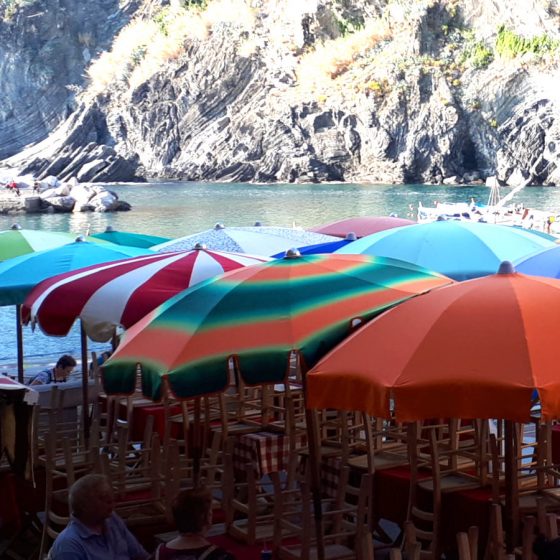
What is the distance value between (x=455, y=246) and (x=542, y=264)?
1.39 m

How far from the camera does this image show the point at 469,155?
8906 cm

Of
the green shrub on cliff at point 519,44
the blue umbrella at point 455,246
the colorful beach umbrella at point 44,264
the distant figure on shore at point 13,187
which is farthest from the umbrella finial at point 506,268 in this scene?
the green shrub on cliff at point 519,44

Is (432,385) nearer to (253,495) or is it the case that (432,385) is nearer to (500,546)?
(500,546)

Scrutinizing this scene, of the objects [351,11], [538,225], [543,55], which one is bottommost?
[538,225]

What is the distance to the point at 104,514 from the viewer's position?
3.97 m

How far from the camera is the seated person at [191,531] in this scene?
12.0 feet

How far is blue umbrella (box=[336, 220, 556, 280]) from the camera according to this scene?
7.66 meters

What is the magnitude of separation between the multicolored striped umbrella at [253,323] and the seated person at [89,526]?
50cm

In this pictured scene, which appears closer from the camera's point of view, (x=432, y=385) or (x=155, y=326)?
(x=432, y=385)

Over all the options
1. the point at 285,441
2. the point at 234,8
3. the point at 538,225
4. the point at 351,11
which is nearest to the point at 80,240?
the point at 285,441

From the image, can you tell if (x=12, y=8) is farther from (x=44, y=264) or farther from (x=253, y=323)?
(x=253, y=323)

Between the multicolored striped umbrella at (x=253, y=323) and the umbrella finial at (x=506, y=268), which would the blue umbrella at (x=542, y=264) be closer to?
the multicolored striped umbrella at (x=253, y=323)

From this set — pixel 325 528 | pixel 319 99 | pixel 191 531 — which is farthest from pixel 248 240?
pixel 319 99

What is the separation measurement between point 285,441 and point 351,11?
102465 millimetres
